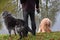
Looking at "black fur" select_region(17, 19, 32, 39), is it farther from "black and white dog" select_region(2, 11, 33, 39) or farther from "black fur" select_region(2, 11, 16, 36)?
"black fur" select_region(2, 11, 16, 36)

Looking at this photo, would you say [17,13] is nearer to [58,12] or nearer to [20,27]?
[58,12]

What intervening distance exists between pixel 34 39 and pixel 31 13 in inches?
29.7

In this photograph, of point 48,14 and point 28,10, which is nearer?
point 28,10

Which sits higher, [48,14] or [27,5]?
[27,5]

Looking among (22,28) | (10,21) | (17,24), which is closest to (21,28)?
(22,28)

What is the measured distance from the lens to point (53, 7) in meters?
22.2

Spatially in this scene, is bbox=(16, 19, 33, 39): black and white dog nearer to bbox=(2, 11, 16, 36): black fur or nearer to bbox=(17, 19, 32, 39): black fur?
bbox=(17, 19, 32, 39): black fur

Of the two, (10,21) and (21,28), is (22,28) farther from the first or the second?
(10,21)

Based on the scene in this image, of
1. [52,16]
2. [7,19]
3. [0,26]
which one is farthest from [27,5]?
[52,16]

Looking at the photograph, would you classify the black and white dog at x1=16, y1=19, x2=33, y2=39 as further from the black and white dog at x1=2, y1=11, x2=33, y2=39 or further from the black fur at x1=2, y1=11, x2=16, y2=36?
the black fur at x1=2, y1=11, x2=16, y2=36

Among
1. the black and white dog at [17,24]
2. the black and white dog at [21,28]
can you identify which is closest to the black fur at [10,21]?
the black and white dog at [17,24]

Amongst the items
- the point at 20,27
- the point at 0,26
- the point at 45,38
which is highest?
the point at 20,27

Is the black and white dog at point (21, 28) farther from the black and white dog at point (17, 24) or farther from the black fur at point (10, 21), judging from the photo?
the black fur at point (10, 21)

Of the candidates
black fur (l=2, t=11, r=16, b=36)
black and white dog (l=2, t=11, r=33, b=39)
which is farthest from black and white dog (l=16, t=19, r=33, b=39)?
black fur (l=2, t=11, r=16, b=36)
